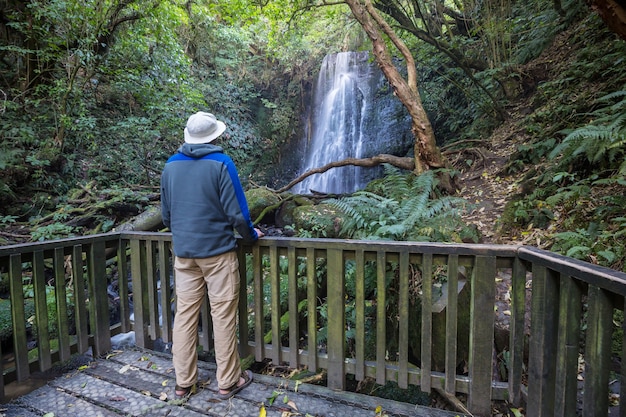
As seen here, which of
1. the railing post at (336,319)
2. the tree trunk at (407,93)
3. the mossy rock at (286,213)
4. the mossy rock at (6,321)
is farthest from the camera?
the mossy rock at (286,213)

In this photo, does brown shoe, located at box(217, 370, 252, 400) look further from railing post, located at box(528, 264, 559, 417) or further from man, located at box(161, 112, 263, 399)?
railing post, located at box(528, 264, 559, 417)

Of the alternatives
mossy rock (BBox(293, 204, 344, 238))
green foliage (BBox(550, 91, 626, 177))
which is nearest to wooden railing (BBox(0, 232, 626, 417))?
mossy rock (BBox(293, 204, 344, 238))

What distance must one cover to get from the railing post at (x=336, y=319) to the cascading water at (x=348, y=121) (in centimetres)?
944

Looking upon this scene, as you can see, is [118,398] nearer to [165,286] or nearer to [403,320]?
[165,286]

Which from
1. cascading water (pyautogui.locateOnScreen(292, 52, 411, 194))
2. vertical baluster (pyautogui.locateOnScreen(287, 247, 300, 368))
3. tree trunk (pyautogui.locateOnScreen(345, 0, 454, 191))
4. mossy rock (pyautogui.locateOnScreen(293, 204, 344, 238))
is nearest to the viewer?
vertical baluster (pyautogui.locateOnScreen(287, 247, 300, 368))

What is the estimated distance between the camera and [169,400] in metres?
2.61

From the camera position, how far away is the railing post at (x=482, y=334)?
2.28 m

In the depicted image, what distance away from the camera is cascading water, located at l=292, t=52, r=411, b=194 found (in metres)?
13.0

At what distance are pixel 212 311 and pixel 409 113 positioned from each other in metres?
5.82

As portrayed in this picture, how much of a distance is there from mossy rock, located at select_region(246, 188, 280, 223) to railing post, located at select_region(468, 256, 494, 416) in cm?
626

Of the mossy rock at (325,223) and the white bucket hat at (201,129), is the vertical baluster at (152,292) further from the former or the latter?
the mossy rock at (325,223)

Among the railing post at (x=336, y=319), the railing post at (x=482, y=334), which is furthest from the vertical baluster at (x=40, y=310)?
the railing post at (x=482, y=334)

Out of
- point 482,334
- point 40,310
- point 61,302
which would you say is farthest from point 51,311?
point 482,334

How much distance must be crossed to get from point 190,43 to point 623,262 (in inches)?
571
